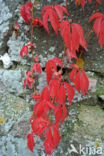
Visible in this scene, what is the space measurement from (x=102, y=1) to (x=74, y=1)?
0.16 meters

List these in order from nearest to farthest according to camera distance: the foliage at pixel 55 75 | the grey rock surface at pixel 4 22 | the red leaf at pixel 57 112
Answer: the foliage at pixel 55 75 → the red leaf at pixel 57 112 → the grey rock surface at pixel 4 22

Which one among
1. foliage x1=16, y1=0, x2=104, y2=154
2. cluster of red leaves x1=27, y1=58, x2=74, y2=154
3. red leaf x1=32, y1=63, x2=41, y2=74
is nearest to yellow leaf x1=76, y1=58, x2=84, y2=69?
foliage x1=16, y1=0, x2=104, y2=154

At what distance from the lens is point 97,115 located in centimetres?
91

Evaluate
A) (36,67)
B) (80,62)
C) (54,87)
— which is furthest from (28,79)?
(80,62)

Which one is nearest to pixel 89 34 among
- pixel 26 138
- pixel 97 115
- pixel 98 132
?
pixel 97 115

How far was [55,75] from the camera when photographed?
877 mm

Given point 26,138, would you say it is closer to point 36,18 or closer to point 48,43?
point 48,43

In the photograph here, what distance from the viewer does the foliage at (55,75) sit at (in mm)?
730

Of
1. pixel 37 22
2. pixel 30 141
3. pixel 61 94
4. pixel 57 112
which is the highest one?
pixel 37 22

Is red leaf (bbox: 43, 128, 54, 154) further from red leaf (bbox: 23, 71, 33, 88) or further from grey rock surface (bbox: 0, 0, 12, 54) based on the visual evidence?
grey rock surface (bbox: 0, 0, 12, 54)

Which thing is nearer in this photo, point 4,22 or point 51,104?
point 51,104

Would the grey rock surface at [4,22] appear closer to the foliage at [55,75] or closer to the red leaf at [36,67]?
the foliage at [55,75]

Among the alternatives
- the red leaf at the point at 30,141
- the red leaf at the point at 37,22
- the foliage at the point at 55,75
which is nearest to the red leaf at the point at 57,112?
the foliage at the point at 55,75

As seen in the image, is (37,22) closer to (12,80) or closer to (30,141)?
(12,80)
